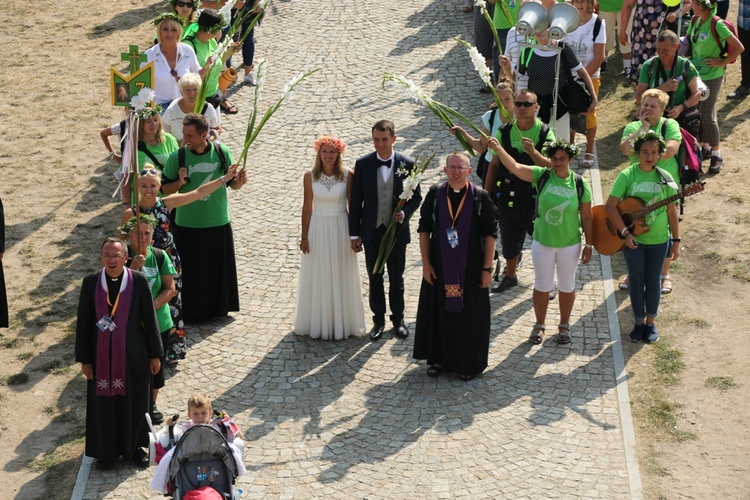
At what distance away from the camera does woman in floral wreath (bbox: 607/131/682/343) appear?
37.2 feet

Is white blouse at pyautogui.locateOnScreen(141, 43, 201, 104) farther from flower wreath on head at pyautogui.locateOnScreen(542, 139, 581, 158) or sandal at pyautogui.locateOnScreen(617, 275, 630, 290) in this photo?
sandal at pyautogui.locateOnScreen(617, 275, 630, 290)

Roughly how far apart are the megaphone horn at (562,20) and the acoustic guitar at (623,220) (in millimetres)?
Answer: 2074

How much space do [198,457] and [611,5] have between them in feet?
36.6

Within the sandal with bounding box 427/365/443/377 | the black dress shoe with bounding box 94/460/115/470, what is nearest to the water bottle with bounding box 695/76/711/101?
the sandal with bounding box 427/365/443/377

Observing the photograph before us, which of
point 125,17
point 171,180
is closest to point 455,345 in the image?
point 171,180

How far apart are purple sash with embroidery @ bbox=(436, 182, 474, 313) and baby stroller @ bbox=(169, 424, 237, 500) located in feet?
9.43

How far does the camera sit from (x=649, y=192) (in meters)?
11.4

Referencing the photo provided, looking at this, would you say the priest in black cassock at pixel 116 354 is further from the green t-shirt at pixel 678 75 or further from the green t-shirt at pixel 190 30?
the green t-shirt at pixel 678 75

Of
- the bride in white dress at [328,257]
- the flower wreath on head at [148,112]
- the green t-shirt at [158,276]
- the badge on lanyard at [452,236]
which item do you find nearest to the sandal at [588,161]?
the bride in white dress at [328,257]

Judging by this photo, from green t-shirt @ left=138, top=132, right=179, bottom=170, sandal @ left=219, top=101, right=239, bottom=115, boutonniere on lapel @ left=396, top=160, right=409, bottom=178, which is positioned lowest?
boutonniere on lapel @ left=396, top=160, right=409, bottom=178

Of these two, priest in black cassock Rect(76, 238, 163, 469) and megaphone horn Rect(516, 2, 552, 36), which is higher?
megaphone horn Rect(516, 2, 552, 36)

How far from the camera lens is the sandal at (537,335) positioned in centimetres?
1178

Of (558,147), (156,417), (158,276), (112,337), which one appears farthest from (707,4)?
(112,337)

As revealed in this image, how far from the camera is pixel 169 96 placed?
1403 centimetres
